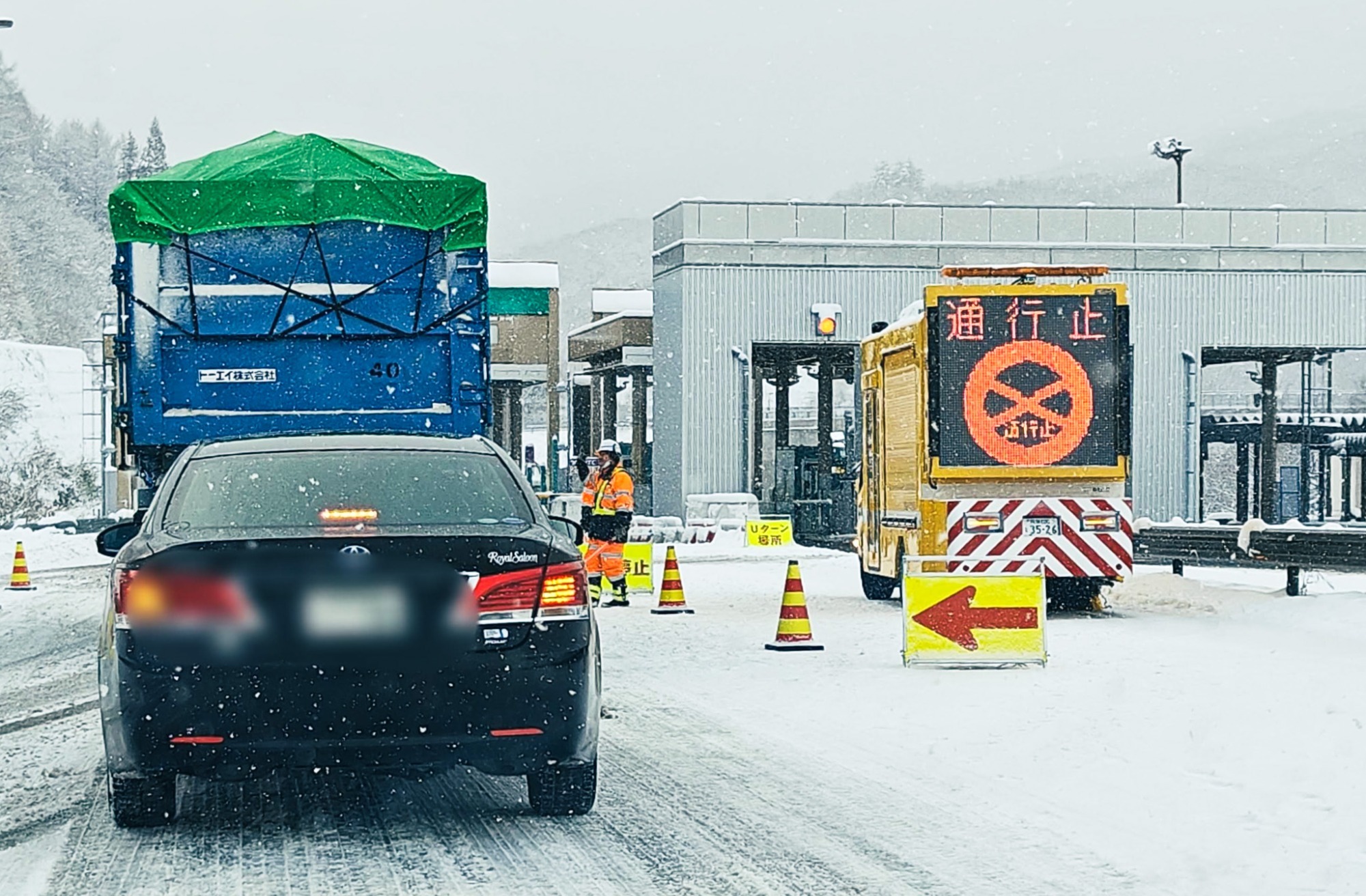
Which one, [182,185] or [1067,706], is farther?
[182,185]

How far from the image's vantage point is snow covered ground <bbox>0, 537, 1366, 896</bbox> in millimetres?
6516

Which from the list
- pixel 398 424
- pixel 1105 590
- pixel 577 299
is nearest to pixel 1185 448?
pixel 1105 590

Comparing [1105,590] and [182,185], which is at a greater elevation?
[182,185]

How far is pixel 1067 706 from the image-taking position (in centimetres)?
1082

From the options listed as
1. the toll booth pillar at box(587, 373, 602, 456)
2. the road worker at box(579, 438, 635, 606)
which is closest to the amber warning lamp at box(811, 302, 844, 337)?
the toll booth pillar at box(587, 373, 602, 456)

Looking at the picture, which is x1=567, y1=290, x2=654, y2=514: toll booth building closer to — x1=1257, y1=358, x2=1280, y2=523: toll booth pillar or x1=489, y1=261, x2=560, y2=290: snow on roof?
x1=489, y1=261, x2=560, y2=290: snow on roof

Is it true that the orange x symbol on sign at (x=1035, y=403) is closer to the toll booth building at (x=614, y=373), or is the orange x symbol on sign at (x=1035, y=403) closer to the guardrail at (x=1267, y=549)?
the guardrail at (x=1267, y=549)

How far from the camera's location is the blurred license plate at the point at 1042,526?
Answer: 17.5m

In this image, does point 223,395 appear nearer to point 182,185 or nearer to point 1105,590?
point 182,185

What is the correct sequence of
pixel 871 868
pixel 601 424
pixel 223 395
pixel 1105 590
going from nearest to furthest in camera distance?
pixel 871 868
pixel 223 395
pixel 1105 590
pixel 601 424

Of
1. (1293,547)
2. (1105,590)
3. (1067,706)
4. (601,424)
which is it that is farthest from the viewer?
(601,424)

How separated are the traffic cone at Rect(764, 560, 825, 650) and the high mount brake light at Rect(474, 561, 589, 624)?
7.74 meters

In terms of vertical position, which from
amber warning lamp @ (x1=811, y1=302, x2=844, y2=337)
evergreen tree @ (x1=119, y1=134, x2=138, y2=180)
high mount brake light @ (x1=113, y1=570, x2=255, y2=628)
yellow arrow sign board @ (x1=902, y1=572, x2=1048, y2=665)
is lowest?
yellow arrow sign board @ (x1=902, y1=572, x2=1048, y2=665)

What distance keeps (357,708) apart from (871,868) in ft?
6.30
